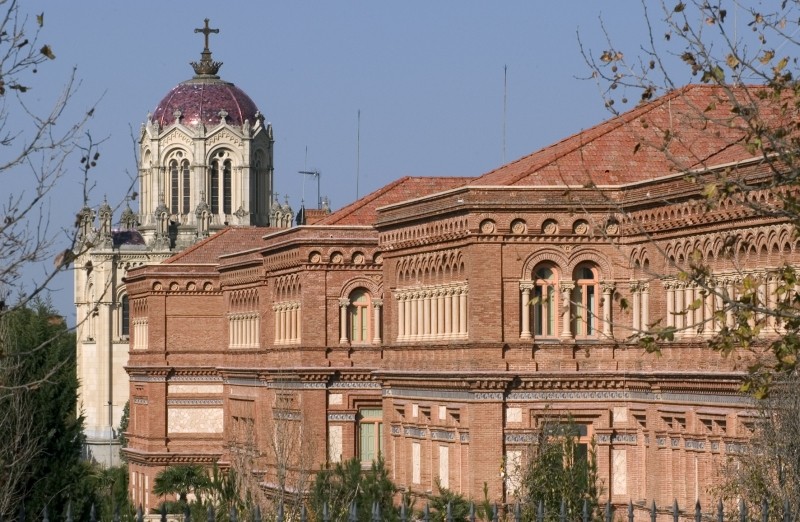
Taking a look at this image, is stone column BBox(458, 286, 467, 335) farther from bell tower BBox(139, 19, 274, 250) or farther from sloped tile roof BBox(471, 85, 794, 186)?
bell tower BBox(139, 19, 274, 250)

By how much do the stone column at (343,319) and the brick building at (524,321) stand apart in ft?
0.16

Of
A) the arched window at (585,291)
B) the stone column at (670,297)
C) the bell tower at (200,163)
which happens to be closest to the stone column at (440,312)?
the arched window at (585,291)

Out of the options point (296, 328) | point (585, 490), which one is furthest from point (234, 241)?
point (585, 490)

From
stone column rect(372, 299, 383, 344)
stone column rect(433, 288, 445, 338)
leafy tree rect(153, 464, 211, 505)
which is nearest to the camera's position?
stone column rect(433, 288, 445, 338)

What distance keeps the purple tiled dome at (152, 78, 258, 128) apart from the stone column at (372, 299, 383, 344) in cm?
8810

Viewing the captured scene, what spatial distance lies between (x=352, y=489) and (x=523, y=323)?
5.74 metres

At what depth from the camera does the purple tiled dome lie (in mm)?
151000

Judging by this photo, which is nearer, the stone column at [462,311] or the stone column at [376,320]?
the stone column at [462,311]

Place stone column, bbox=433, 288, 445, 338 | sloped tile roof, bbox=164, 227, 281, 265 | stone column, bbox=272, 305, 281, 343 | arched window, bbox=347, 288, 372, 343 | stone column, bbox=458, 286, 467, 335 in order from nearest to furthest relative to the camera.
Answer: stone column, bbox=458, 286, 467, 335, stone column, bbox=433, 288, 445, 338, arched window, bbox=347, 288, 372, 343, stone column, bbox=272, 305, 281, 343, sloped tile roof, bbox=164, 227, 281, 265

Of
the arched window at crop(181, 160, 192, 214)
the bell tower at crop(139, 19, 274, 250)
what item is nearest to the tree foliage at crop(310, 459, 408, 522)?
the bell tower at crop(139, 19, 274, 250)

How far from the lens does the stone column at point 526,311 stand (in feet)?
165

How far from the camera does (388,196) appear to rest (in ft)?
217

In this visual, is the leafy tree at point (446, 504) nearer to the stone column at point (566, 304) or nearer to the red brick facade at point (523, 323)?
the red brick facade at point (523, 323)

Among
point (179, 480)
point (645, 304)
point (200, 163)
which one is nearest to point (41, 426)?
point (645, 304)
